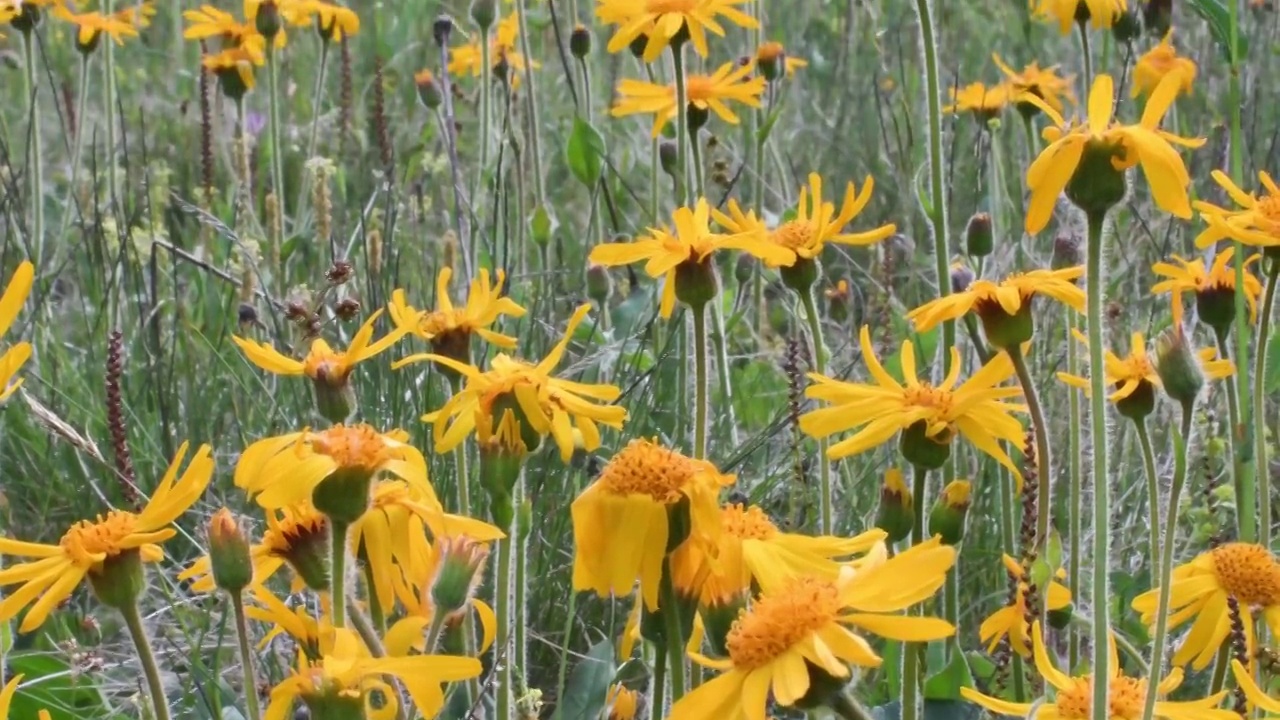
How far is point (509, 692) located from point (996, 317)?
0.51 metres

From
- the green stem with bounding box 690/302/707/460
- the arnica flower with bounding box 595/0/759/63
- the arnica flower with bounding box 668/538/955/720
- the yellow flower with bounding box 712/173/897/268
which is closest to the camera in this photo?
the arnica flower with bounding box 668/538/955/720

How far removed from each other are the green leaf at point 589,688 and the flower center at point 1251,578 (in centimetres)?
55

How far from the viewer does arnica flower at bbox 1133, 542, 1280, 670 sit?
4.22 ft

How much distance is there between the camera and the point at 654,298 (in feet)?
8.46

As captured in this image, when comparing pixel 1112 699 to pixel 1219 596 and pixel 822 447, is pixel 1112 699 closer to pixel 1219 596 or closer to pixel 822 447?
pixel 1219 596

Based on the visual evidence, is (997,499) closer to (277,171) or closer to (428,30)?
(277,171)

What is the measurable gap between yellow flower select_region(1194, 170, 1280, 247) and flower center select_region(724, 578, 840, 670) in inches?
22.7

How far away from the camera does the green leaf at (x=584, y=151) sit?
248 cm

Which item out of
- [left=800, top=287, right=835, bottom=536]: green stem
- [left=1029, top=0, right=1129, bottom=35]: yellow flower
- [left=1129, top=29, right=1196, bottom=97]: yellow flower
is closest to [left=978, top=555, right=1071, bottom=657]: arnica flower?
[left=800, top=287, right=835, bottom=536]: green stem

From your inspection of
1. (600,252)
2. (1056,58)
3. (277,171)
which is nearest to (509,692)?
(600,252)

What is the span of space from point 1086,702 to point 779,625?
1.14 ft

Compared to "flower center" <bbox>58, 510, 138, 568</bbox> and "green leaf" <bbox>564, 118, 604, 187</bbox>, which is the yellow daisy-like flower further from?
"green leaf" <bbox>564, 118, 604, 187</bbox>

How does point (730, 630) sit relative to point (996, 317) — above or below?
below

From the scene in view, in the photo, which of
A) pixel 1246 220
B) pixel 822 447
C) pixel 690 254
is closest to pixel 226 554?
pixel 690 254
